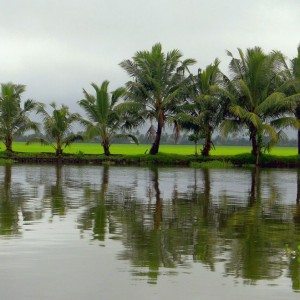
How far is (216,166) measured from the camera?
35.3 meters

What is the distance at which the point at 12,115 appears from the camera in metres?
39.4

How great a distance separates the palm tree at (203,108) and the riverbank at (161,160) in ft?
4.95

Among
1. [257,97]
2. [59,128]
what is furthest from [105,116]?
[257,97]

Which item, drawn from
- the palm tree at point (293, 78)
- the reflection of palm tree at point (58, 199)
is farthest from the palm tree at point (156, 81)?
the reflection of palm tree at point (58, 199)

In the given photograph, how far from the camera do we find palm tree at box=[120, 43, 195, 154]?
37.0 metres

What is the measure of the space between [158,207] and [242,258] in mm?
6070

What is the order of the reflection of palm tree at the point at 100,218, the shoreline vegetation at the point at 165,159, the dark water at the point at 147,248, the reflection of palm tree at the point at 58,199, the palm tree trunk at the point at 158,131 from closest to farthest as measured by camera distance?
the dark water at the point at 147,248 → the reflection of palm tree at the point at 100,218 → the reflection of palm tree at the point at 58,199 → the shoreline vegetation at the point at 165,159 → the palm tree trunk at the point at 158,131

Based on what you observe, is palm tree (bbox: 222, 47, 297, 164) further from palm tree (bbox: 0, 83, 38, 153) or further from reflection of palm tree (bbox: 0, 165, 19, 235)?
reflection of palm tree (bbox: 0, 165, 19, 235)

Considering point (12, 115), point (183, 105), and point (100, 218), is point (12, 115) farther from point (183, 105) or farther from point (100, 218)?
point (100, 218)

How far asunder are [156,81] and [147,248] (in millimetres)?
29546

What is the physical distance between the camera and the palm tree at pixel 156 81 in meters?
37.0

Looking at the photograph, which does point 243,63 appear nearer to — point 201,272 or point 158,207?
point 158,207

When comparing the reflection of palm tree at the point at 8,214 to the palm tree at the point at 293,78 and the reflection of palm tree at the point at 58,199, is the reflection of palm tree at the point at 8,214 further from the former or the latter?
the palm tree at the point at 293,78

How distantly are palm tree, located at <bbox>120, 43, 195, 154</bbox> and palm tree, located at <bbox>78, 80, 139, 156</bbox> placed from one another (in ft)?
3.67
